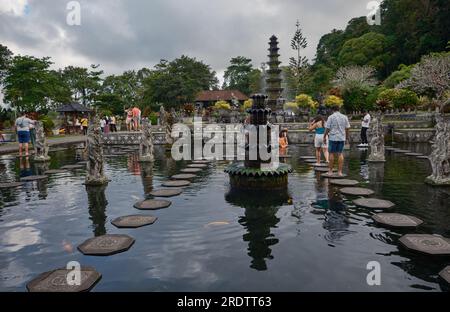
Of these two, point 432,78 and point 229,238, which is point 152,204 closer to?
point 229,238

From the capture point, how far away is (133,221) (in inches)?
225

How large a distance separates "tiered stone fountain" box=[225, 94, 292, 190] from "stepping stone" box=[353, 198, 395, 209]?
77.4 inches

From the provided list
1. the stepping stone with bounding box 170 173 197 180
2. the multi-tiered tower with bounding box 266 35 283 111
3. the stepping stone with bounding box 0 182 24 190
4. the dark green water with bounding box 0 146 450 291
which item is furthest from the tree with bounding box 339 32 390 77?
the stepping stone with bounding box 0 182 24 190

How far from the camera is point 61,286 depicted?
3.55 meters

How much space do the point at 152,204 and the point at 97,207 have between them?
118 centimetres

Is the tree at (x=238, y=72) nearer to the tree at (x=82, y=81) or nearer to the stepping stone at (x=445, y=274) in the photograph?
the tree at (x=82, y=81)

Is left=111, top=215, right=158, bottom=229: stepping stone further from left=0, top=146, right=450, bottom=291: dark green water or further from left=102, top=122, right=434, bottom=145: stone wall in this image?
left=102, top=122, right=434, bottom=145: stone wall

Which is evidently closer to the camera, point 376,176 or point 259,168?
point 259,168

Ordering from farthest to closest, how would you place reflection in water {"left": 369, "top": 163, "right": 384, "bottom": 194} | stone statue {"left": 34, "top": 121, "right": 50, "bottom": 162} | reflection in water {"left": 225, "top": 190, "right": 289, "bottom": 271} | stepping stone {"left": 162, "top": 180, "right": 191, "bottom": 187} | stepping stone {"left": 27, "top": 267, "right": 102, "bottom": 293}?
1. stone statue {"left": 34, "top": 121, "right": 50, "bottom": 162}
2. stepping stone {"left": 162, "top": 180, "right": 191, "bottom": 187}
3. reflection in water {"left": 369, "top": 163, "right": 384, "bottom": 194}
4. reflection in water {"left": 225, "top": 190, "right": 289, "bottom": 271}
5. stepping stone {"left": 27, "top": 267, "right": 102, "bottom": 293}

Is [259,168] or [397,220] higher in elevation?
[259,168]

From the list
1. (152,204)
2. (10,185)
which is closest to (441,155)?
(152,204)

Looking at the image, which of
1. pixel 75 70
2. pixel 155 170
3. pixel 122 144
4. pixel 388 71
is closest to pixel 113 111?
pixel 75 70

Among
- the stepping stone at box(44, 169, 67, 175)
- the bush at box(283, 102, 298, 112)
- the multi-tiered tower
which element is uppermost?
the multi-tiered tower

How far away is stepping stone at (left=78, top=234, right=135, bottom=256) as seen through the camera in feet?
14.5
